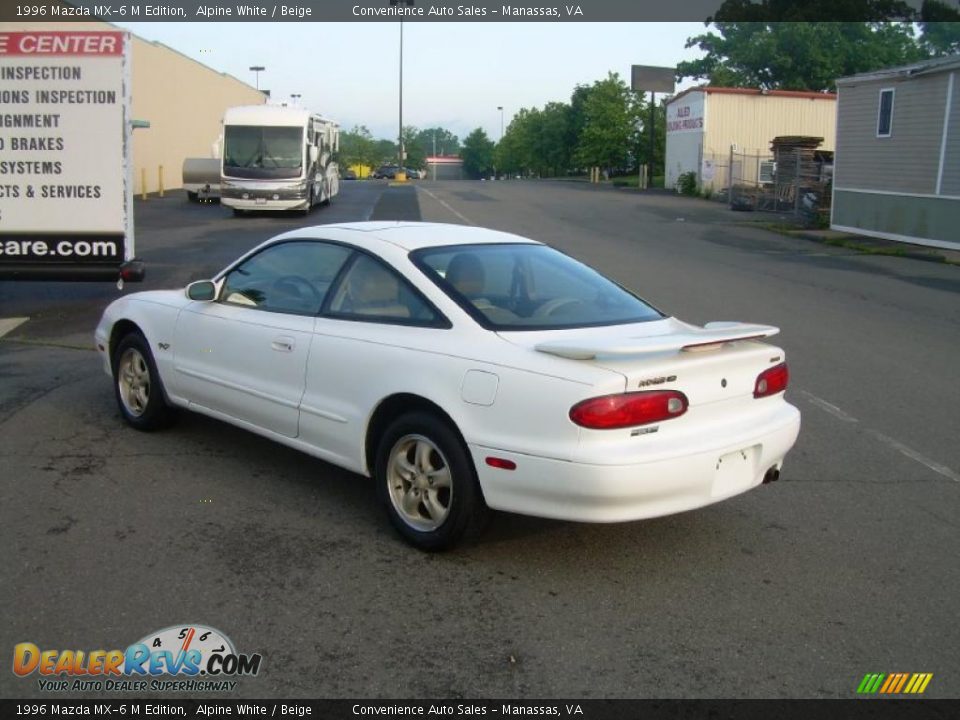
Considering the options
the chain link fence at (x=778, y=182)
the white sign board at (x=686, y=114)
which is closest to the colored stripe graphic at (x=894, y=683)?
the chain link fence at (x=778, y=182)

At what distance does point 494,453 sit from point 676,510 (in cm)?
82

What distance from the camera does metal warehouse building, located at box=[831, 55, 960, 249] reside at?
2252 cm

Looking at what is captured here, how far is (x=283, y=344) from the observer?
542cm

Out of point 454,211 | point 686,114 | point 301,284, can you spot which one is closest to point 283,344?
point 301,284

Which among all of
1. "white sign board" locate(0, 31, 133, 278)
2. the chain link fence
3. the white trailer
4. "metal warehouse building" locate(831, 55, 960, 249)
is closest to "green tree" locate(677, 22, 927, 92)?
the chain link fence

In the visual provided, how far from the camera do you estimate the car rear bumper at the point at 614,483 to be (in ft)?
13.6

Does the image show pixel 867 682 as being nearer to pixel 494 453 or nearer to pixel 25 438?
pixel 494 453

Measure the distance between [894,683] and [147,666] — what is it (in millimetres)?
2698

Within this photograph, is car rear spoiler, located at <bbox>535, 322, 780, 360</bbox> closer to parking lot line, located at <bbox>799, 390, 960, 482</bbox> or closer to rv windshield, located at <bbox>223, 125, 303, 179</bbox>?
parking lot line, located at <bbox>799, 390, 960, 482</bbox>

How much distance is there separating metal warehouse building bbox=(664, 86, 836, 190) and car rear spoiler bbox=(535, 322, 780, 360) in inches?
1573

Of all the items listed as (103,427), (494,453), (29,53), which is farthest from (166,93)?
(494,453)

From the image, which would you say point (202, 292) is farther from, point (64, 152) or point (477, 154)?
point (477, 154)

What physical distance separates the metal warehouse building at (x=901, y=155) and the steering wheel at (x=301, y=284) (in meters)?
19.7

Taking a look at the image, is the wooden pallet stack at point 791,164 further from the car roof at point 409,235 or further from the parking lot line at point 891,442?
the car roof at point 409,235
